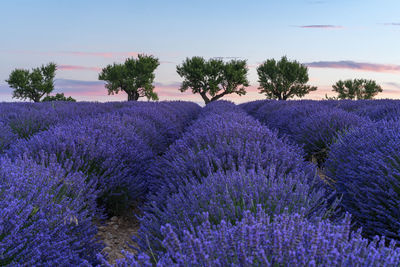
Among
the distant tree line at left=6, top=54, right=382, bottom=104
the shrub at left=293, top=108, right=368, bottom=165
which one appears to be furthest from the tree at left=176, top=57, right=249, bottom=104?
the shrub at left=293, top=108, right=368, bottom=165

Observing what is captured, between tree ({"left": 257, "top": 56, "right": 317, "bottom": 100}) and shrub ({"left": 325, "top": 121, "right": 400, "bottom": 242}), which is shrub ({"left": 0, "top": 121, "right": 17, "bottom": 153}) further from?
tree ({"left": 257, "top": 56, "right": 317, "bottom": 100})

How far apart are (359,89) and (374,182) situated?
3951 cm

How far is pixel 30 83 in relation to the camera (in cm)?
3231

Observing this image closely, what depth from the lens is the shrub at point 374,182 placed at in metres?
2.56

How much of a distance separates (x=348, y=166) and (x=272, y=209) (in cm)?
153

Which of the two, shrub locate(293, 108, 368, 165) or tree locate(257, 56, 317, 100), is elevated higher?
tree locate(257, 56, 317, 100)

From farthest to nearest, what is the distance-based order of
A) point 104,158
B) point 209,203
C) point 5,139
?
point 5,139, point 104,158, point 209,203

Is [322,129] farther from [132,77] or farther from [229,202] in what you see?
[132,77]

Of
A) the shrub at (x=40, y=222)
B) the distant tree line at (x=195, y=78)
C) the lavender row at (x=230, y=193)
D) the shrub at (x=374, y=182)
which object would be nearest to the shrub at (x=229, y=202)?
the lavender row at (x=230, y=193)

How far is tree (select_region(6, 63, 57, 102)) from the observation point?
31.8m

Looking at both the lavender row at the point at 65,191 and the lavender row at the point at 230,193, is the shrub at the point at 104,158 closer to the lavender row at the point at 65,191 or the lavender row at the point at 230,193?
the lavender row at the point at 65,191

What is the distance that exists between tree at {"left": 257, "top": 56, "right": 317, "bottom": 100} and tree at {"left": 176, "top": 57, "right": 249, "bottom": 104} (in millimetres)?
2117

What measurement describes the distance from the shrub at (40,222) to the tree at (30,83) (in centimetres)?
3226

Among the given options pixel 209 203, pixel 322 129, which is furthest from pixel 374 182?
pixel 322 129
